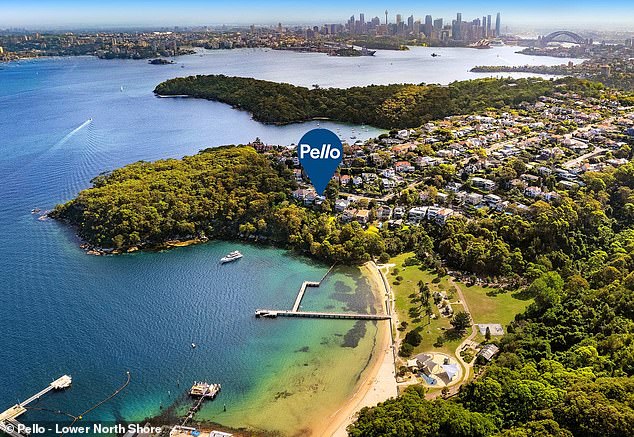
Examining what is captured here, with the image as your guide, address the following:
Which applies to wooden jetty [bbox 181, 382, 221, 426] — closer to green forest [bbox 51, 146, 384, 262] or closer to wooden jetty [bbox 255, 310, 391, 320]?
wooden jetty [bbox 255, 310, 391, 320]

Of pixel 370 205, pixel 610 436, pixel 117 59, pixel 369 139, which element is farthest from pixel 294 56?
pixel 610 436

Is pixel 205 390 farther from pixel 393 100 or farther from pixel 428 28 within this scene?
pixel 428 28

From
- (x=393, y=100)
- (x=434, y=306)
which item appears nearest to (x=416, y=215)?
(x=434, y=306)

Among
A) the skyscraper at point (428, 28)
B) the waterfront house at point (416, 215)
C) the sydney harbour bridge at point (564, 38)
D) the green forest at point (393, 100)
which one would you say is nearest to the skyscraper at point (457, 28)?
the skyscraper at point (428, 28)

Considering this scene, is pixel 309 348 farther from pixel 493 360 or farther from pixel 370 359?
pixel 493 360

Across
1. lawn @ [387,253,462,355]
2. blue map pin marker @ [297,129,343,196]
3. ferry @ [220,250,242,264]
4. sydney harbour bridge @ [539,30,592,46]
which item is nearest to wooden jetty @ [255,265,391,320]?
lawn @ [387,253,462,355]

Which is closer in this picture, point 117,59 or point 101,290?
point 101,290

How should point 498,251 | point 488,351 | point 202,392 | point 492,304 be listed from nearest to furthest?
point 202,392 → point 488,351 → point 492,304 → point 498,251
